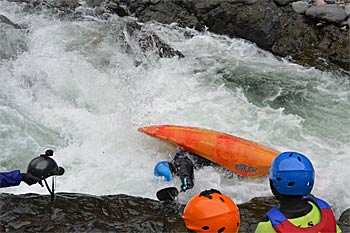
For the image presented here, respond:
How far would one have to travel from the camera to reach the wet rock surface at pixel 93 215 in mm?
3477

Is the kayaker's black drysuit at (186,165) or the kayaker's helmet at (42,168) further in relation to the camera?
the kayaker's black drysuit at (186,165)

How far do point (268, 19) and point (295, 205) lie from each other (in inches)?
264

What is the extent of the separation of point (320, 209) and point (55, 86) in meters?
4.96

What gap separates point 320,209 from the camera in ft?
8.51

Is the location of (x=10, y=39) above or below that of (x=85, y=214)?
above

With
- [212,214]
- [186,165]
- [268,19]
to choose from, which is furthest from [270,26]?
[212,214]

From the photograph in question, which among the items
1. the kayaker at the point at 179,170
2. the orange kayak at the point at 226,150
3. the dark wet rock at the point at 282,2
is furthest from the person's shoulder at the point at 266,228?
the dark wet rock at the point at 282,2

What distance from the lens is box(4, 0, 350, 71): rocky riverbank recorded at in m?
8.50

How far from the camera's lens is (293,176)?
2609 millimetres

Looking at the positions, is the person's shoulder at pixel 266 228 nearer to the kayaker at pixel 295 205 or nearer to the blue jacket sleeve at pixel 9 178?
the kayaker at pixel 295 205

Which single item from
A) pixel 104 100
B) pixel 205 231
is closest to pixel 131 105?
pixel 104 100

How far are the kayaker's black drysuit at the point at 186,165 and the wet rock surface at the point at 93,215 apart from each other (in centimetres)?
48

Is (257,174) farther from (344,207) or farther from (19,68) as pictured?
(19,68)

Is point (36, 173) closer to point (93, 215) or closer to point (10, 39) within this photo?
point (93, 215)
